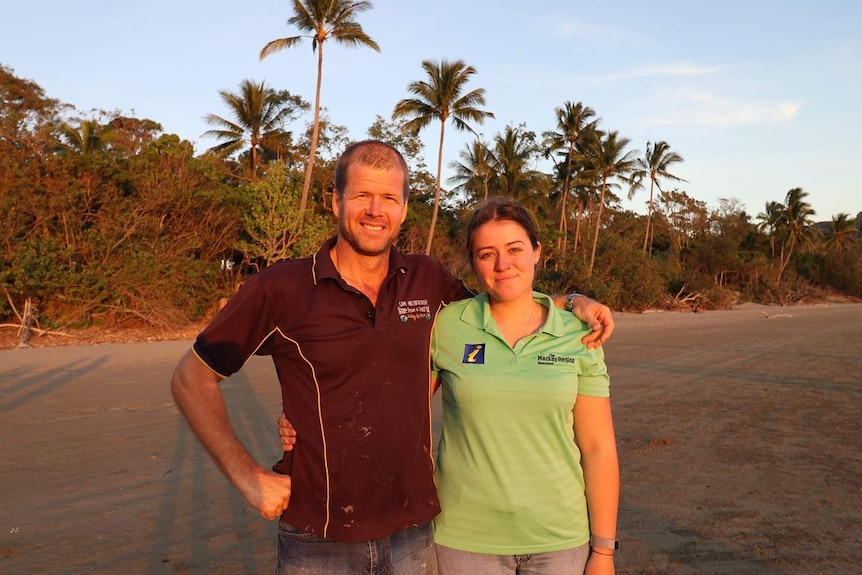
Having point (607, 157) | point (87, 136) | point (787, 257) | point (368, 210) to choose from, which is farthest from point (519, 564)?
point (787, 257)

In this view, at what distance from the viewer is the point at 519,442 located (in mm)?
2184

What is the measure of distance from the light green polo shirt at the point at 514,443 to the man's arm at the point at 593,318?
2.2 inches

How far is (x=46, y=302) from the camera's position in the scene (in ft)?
55.4

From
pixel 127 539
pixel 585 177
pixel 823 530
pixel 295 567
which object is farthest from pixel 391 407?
pixel 585 177

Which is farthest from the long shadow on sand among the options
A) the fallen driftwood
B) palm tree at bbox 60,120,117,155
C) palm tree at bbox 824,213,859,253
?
palm tree at bbox 824,213,859,253

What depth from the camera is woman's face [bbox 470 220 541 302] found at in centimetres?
234

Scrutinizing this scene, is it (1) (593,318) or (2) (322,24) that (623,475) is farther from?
(2) (322,24)

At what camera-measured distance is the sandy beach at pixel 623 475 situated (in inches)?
167

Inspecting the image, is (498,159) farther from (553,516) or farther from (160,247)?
(553,516)

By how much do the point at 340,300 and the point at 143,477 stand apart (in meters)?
4.59

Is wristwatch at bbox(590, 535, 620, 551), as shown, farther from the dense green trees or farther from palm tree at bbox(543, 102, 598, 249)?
palm tree at bbox(543, 102, 598, 249)

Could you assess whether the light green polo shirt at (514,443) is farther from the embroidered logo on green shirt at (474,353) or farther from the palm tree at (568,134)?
the palm tree at (568,134)

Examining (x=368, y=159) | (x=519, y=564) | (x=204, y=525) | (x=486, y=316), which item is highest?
(x=368, y=159)

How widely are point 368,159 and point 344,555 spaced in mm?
1307
